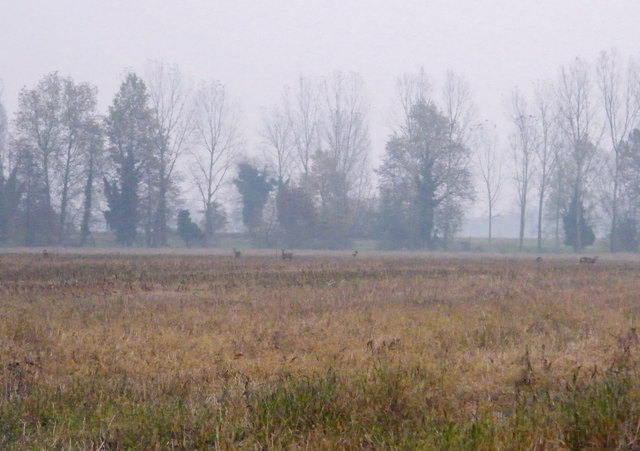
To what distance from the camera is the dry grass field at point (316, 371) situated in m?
5.65

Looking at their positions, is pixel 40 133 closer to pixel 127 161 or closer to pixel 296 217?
pixel 127 161

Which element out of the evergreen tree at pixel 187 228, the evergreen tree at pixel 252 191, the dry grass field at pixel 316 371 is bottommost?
the dry grass field at pixel 316 371

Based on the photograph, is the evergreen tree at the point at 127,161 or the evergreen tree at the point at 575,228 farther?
the evergreen tree at the point at 575,228

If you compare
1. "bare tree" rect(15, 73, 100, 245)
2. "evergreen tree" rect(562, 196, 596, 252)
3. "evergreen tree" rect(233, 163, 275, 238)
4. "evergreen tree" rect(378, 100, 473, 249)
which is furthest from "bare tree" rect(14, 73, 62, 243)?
"evergreen tree" rect(562, 196, 596, 252)

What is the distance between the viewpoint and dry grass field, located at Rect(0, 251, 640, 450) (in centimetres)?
565

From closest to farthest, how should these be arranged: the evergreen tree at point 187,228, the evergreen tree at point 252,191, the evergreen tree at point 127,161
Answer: the evergreen tree at point 127,161, the evergreen tree at point 187,228, the evergreen tree at point 252,191

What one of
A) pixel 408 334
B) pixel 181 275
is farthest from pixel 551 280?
pixel 408 334

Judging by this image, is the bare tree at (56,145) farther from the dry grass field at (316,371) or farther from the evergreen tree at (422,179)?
the dry grass field at (316,371)

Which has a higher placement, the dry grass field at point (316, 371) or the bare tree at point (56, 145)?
the bare tree at point (56, 145)

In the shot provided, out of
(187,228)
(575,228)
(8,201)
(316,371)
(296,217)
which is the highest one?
(8,201)

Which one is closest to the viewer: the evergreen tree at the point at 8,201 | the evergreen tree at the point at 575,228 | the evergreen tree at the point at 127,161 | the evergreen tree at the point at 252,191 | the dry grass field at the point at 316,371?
the dry grass field at the point at 316,371

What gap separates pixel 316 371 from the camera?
7859 mm

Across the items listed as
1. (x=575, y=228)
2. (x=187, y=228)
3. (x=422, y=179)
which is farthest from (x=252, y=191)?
(x=575, y=228)

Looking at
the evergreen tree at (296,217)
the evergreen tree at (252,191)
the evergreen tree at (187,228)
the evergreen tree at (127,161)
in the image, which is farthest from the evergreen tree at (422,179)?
the evergreen tree at (127,161)
